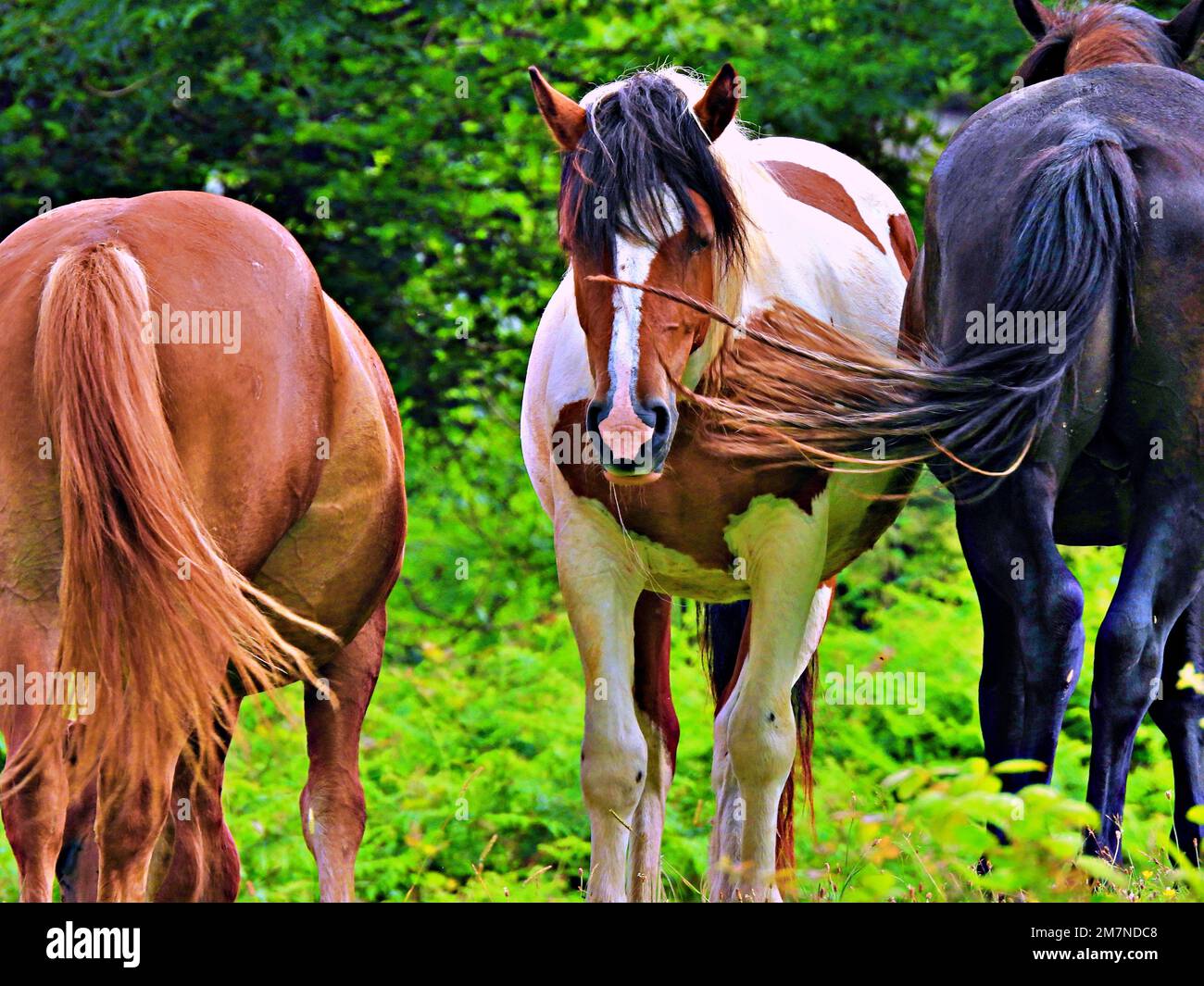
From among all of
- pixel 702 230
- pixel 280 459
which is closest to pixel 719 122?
pixel 702 230

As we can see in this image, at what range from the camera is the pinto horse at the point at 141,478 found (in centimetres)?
352

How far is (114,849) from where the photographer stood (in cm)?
370

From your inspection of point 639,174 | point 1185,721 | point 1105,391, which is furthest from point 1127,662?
point 639,174

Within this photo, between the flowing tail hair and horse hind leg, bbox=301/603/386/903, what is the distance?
1565 mm

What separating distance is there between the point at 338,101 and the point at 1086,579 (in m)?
5.24

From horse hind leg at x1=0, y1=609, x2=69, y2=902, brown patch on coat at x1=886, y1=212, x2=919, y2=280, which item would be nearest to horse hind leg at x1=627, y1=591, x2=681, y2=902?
brown patch on coat at x1=886, y1=212, x2=919, y2=280

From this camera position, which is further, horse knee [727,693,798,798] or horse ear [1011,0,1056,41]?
horse ear [1011,0,1056,41]

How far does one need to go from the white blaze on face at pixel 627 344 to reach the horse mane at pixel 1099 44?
143 cm

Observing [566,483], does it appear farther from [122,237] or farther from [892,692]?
[892,692]

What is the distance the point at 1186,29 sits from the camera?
454cm

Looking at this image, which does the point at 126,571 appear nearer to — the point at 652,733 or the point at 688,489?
the point at 688,489

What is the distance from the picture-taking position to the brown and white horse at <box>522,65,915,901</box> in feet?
12.7

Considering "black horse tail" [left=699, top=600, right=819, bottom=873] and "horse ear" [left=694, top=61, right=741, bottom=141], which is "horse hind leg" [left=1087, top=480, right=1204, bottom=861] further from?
"black horse tail" [left=699, top=600, right=819, bottom=873]

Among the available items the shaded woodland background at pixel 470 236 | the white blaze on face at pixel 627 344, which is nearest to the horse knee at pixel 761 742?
the white blaze on face at pixel 627 344
